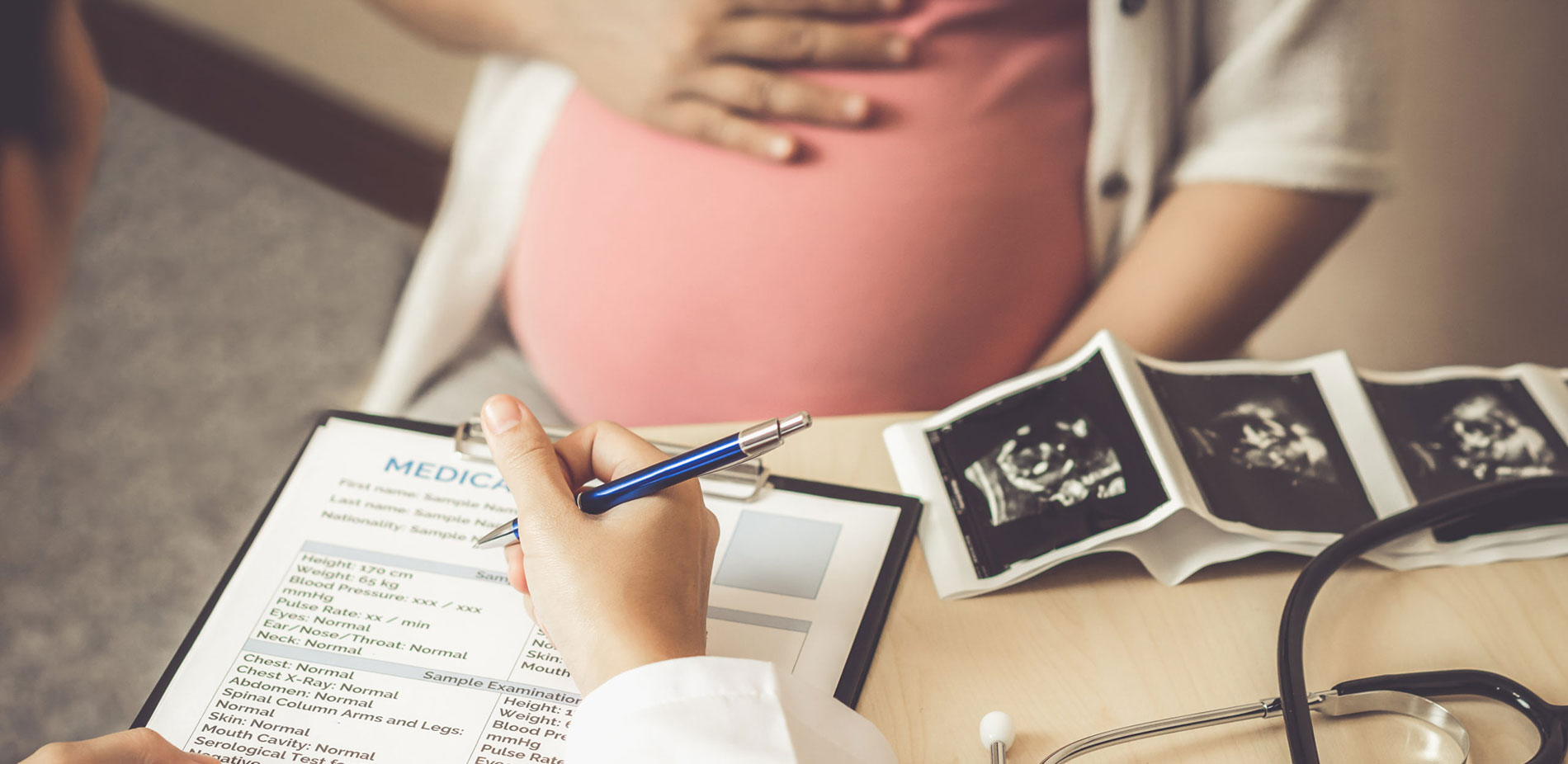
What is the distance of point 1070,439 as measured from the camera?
19.7 inches

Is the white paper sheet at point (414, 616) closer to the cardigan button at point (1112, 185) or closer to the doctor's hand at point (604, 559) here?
the doctor's hand at point (604, 559)

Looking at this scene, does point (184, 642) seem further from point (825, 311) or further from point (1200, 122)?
point (1200, 122)

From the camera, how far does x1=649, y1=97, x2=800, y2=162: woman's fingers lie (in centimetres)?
64

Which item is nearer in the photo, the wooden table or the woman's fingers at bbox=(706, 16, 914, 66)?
the wooden table

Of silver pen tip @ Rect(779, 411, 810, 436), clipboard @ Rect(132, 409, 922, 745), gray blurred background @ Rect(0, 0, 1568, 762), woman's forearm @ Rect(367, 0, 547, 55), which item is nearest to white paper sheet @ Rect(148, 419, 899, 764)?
clipboard @ Rect(132, 409, 922, 745)

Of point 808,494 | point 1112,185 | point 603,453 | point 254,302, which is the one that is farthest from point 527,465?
point 254,302

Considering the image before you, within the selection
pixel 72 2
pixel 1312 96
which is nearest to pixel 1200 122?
pixel 1312 96

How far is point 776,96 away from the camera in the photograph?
65cm

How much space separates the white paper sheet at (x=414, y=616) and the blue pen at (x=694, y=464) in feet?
0.20

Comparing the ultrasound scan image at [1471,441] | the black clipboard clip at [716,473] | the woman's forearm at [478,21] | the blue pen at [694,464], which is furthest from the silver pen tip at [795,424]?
the woman's forearm at [478,21]

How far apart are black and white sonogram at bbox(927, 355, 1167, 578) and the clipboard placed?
0.03m

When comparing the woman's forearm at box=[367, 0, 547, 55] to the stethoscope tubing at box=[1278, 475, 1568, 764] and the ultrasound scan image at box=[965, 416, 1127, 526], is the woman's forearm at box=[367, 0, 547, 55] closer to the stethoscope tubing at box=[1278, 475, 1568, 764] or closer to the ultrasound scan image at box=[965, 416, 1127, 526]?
the ultrasound scan image at box=[965, 416, 1127, 526]

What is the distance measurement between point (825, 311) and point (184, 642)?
402 mm

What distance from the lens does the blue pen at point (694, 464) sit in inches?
15.3
